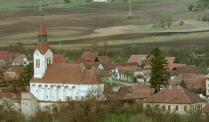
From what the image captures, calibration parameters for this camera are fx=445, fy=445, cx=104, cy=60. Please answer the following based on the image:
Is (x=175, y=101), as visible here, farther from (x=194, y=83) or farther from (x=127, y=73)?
(x=127, y=73)

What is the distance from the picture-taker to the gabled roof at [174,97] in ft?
293

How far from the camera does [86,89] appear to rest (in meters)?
97.9

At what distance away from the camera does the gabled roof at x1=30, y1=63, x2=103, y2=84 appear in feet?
325

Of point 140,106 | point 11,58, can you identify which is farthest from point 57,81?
point 11,58

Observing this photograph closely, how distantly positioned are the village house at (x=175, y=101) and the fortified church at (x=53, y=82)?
12775 mm

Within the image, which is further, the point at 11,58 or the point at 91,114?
the point at 11,58

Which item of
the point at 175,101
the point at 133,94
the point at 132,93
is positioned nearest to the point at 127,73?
the point at 132,93

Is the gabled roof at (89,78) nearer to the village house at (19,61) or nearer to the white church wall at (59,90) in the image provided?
the white church wall at (59,90)

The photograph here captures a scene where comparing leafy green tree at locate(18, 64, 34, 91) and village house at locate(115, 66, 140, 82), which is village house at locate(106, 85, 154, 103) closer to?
leafy green tree at locate(18, 64, 34, 91)

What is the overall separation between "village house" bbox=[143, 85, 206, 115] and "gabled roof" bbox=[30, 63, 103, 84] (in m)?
14.0

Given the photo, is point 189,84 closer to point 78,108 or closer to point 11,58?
point 78,108

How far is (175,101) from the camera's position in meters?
89.4

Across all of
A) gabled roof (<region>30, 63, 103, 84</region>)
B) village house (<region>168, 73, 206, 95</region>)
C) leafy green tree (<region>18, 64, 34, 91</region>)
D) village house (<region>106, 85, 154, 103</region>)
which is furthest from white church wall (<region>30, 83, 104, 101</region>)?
village house (<region>168, 73, 206, 95</region>)

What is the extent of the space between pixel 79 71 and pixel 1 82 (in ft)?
88.2
